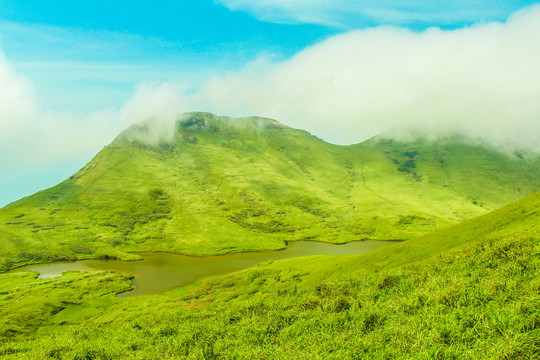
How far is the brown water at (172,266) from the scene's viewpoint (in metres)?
111

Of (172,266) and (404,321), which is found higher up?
(404,321)

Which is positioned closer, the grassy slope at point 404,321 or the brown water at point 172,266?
the grassy slope at point 404,321

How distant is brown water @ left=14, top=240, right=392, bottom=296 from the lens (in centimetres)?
11093

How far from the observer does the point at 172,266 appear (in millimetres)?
137750

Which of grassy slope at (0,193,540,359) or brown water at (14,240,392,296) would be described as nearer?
grassy slope at (0,193,540,359)

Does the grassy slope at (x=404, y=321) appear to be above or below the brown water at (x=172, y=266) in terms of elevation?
above

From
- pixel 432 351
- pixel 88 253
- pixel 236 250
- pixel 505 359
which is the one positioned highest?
pixel 505 359

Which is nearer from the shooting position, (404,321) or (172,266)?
(404,321)

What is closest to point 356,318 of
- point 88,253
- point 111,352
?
point 111,352

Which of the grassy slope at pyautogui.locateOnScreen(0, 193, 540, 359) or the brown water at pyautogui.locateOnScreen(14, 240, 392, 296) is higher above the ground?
the grassy slope at pyautogui.locateOnScreen(0, 193, 540, 359)

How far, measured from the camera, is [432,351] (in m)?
15.4

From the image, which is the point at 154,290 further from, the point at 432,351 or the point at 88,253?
the point at 432,351

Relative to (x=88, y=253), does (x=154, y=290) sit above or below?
below

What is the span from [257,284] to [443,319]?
6870 cm
